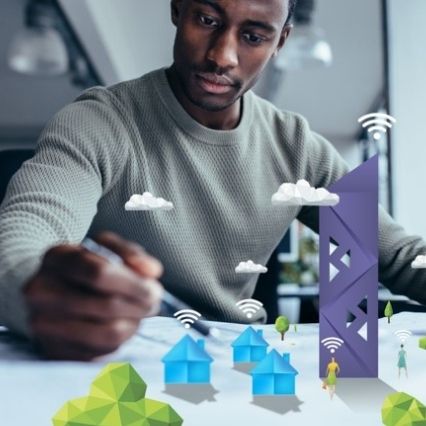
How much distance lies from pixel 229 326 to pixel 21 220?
21cm

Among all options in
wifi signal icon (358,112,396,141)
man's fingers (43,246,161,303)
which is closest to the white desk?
man's fingers (43,246,161,303)

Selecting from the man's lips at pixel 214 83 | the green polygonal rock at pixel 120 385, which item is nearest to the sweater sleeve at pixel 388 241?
the man's lips at pixel 214 83

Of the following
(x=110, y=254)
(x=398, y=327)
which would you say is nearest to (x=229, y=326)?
(x=398, y=327)

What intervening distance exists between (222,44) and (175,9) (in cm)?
Result: 7

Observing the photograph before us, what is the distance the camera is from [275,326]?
0.56m

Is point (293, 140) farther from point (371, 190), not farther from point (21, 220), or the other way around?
point (21, 220)

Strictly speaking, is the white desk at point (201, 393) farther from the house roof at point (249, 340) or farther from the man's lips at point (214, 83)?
the man's lips at point (214, 83)

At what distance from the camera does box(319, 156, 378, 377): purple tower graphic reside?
490mm

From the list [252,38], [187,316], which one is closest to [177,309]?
[187,316]

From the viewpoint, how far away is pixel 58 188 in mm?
465

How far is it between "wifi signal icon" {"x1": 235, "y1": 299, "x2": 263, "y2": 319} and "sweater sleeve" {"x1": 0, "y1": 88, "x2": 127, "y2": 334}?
6.2 inches

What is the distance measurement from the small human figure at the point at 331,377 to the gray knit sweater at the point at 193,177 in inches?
4.2

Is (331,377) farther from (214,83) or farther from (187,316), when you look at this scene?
(214,83)

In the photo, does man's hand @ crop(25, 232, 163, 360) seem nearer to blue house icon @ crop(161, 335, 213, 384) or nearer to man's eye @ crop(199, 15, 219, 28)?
blue house icon @ crop(161, 335, 213, 384)
